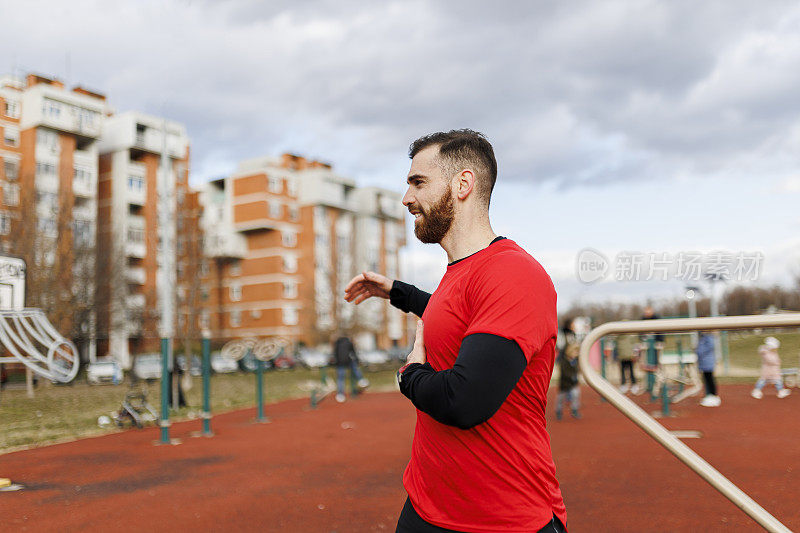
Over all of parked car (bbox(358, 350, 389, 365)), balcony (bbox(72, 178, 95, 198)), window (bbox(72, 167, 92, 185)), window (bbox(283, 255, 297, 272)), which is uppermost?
window (bbox(72, 167, 92, 185))

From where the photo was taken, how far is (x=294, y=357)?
5062 centimetres

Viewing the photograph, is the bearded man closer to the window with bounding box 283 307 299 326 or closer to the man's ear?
the man's ear

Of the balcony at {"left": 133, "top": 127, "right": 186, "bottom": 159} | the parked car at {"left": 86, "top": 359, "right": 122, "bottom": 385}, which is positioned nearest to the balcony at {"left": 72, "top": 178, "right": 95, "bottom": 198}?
the balcony at {"left": 133, "top": 127, "right": 186, "bottom": 159}

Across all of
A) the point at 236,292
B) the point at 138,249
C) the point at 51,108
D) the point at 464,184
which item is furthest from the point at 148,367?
the point at 464,184

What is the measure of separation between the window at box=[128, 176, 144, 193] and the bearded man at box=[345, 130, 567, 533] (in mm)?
51872

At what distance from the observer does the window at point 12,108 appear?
38791 millimetres

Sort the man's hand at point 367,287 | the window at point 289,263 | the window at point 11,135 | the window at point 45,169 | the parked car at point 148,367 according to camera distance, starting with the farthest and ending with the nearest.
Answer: the window at point 289,263
the window at point 45,169
the window at point 11,135
the parked car at point 148,367
the man's hand at point 367,287

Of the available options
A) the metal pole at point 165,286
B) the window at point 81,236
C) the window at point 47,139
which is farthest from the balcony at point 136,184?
the window at point 81,236

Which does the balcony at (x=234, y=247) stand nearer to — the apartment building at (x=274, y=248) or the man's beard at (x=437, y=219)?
the apartment building at (x=274, y=248)

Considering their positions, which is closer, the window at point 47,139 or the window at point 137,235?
the window at point 47,139

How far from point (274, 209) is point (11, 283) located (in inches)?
2053

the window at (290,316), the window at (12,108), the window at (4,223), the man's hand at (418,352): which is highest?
the window at (12,108)

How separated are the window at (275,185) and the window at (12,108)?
25.1 m

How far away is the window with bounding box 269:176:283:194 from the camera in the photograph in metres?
63.6
